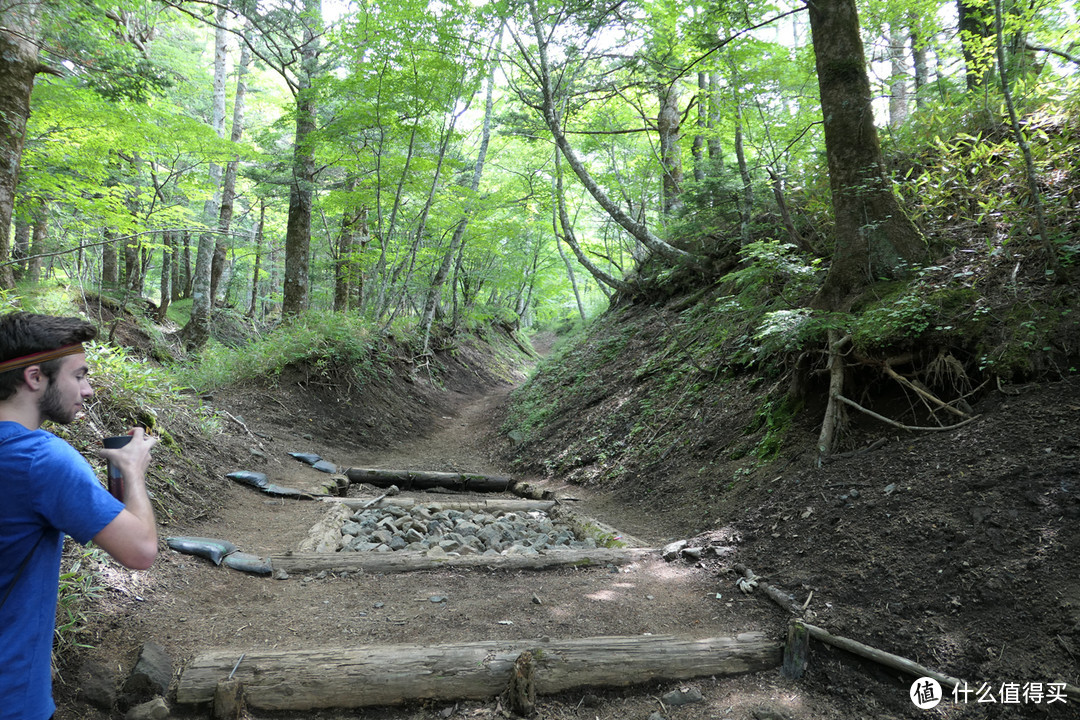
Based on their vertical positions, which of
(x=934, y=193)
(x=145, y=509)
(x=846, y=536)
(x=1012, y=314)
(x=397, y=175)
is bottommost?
(x=846, y=536)

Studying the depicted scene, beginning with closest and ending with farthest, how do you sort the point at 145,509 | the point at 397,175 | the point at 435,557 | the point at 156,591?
the point at 145,509
the point at 156,591
the point at 435,557
the point at 397,175

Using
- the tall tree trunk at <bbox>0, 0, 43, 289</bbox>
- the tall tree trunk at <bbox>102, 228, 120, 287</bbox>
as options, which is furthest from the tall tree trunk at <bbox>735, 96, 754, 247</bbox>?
the tall tree trunk at <bbox>102, 228, 120, 287</bbox>

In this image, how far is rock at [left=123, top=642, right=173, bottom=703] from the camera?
228 cm

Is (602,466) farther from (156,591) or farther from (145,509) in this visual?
(145,509)

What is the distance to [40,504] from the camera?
4.65ft

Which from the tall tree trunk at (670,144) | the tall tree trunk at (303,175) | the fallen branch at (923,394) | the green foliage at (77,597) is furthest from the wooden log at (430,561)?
the tall tree trunk at (670,144)

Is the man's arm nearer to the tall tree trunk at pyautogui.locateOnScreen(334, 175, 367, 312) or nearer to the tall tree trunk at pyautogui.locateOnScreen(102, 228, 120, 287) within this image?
the tall tree trunk at pyautogui.locateOnScreen(334, 175, 367, 312)

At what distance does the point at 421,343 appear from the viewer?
49.5 feet

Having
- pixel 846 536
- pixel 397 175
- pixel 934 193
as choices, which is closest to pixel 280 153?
pixel 397 175

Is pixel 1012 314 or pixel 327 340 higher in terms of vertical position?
pixel 327 340

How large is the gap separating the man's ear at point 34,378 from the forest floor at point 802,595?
152 centimetres

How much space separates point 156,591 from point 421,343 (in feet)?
39.9

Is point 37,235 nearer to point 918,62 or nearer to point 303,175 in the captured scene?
point 303,175

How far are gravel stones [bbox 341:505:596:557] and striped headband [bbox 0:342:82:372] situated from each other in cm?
315
